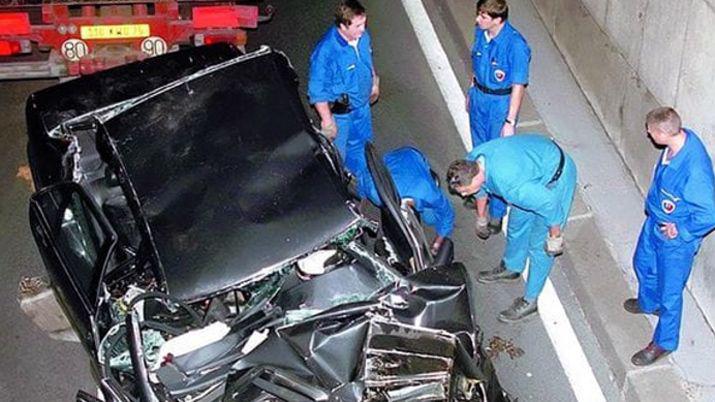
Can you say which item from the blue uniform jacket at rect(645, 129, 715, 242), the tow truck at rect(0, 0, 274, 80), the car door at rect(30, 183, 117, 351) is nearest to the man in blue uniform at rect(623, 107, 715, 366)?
the blue uniform jacket at rect(645, 129, 715, 242)

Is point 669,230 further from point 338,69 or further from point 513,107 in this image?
point 338,69

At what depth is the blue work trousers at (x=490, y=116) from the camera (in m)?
8.70

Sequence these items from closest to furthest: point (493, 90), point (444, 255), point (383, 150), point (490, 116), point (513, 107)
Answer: point (444, 255)
point (513, 107)
point (493, 90)
point (490, 116)
point (383, 150)

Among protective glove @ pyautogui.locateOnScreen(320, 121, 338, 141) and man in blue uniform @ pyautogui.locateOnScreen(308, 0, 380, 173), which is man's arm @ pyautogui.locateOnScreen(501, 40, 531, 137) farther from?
protective glove @ pyautogui.locateOnScreen(320, 121, 338, 141)

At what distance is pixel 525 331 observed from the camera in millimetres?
8125

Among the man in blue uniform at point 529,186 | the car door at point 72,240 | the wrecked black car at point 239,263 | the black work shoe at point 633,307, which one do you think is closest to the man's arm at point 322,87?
the wrecked black car at point 239,263

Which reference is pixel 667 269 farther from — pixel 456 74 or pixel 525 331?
pixel 456 74

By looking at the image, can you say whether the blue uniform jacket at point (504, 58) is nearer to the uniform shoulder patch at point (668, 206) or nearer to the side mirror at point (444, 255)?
the side mirror at point (444, 255)

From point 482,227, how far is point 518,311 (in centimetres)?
78

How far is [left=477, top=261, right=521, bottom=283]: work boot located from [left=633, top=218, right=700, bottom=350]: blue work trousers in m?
1.05

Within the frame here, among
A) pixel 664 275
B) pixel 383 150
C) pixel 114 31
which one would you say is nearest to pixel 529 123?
pixel 383 150

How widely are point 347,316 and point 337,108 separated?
2.59 meters

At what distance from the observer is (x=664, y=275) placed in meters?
7.19

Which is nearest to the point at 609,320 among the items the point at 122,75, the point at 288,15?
the point at 122,75
